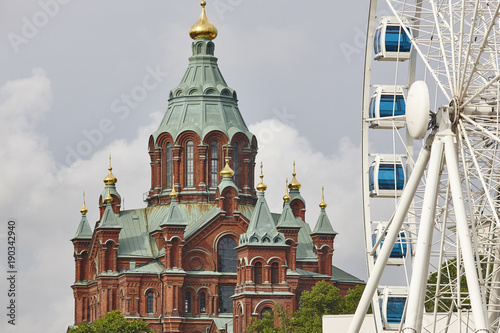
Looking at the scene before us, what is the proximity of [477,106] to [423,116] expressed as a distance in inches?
75.8

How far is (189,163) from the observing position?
11519 centimetres

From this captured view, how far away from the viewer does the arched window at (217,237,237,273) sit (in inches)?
4397

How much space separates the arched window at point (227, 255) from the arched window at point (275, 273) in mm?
6597

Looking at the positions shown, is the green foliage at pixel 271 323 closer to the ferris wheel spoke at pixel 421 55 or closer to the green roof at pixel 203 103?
the green roof at pixel 203 103

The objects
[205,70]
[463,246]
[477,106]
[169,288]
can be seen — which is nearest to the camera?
[463,246]

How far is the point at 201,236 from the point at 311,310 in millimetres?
15232

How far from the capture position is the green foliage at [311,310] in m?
97.0

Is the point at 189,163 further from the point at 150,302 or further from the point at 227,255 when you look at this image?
the point at 150,302

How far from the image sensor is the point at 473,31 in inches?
1677

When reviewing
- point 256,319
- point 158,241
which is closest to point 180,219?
point 158,241

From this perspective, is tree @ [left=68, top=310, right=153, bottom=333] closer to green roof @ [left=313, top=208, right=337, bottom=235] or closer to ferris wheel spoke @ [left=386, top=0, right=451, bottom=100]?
green roof @ [left=313, top=208, right=337, bottom=235]

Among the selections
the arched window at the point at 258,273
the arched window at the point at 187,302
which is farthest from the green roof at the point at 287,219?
the arched window at the point at 187,302

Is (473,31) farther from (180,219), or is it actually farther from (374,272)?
(180,219)

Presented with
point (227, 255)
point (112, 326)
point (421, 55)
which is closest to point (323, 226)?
point (227, 255)
